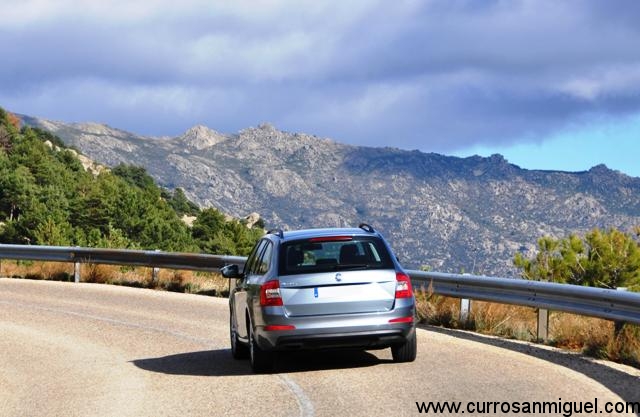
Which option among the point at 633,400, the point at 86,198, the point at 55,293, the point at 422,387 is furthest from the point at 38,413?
the point at 86,198

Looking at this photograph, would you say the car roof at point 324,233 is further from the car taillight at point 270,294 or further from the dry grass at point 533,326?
the dry grass at point 533,326

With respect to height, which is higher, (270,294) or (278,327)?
(270,294)

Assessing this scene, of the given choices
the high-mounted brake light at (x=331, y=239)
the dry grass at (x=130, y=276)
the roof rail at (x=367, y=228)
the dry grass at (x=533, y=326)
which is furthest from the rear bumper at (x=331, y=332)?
the dry grass at (x=130, y=276)

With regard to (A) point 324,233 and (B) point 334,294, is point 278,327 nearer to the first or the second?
(B) point 334,294

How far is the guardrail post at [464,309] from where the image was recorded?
14773mm

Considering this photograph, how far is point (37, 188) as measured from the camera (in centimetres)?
10669

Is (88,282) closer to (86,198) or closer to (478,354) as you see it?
(478,354)

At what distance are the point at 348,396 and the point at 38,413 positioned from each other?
A: 2.67 meters

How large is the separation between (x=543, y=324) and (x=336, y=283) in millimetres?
4277

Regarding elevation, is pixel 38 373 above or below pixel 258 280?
below

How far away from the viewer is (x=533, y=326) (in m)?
14.3

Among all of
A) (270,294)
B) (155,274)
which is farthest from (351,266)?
(155,274)

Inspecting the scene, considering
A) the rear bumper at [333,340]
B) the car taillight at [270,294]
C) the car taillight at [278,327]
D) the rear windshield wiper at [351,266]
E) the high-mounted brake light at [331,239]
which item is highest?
the high-mounted brake light at [331,239]

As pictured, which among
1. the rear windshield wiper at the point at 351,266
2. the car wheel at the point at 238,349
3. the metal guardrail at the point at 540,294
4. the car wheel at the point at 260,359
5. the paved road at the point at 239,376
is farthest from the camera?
the car wheel at the point at 238,349
